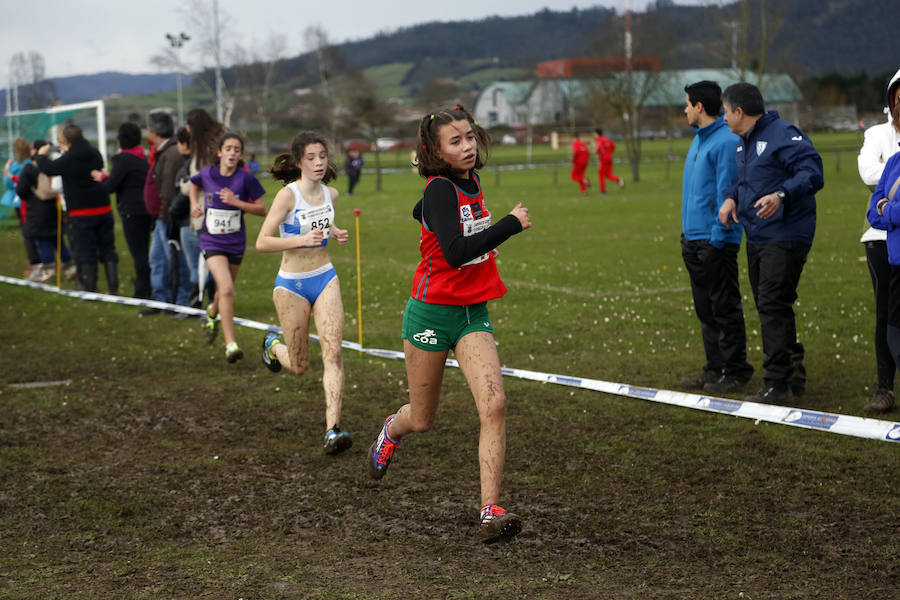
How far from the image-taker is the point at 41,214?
16250mm

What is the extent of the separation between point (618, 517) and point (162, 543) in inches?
92.1

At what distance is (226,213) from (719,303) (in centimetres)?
432

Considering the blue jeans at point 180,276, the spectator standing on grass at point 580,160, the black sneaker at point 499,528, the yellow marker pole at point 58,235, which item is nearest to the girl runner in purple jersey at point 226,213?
the blue jeans at point 180,276

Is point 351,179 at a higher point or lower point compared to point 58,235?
higher

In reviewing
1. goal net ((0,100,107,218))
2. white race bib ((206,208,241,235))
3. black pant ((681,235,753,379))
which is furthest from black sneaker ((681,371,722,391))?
goal net ((0,100,107,218))

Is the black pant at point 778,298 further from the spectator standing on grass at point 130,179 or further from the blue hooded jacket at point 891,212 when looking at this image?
the spectator standing on grass at point 130,179

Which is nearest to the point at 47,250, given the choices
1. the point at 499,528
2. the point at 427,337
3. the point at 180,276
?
the point at 180,276

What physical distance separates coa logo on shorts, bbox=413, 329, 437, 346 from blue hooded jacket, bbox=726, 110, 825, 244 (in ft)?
10.9

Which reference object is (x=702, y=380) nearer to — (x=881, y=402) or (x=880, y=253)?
(x=881, y=402)

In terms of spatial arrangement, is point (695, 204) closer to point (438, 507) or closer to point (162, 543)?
point (438, 507)

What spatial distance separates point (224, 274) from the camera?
9109mm

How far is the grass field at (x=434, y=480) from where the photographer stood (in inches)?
181

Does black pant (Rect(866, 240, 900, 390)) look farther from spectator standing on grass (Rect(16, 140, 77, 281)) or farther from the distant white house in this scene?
the distant white house

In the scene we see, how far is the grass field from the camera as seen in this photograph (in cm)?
461
